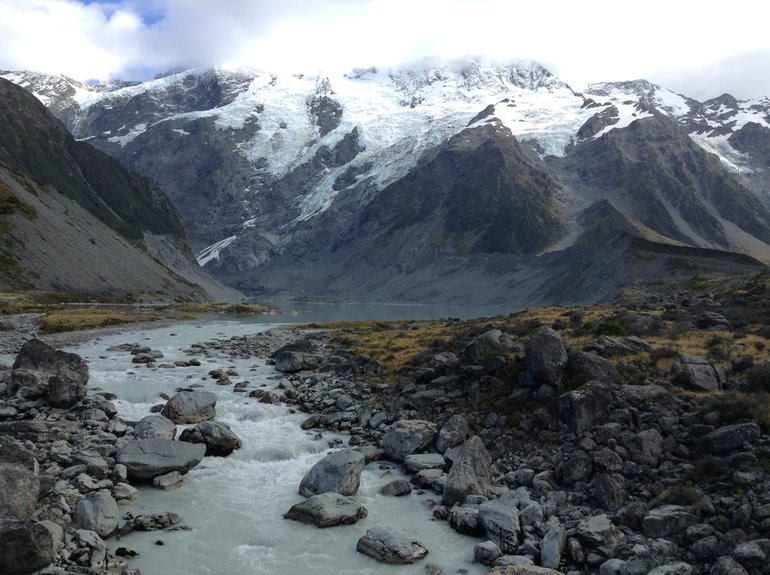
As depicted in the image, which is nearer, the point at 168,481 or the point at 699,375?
the point at 168,481

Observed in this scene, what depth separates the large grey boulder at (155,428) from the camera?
2392cm

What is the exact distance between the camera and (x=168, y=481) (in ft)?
68.7

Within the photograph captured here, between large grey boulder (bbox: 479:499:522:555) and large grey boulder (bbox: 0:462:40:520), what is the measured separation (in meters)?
13.4

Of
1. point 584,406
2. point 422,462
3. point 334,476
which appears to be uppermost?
point 584,406

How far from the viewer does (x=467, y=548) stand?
697 inches

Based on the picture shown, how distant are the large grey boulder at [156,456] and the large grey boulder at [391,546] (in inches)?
330

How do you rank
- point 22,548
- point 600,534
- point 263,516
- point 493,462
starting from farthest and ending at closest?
1. point 493,462
2. point 263,516
3. point 600,534
4. point 22,548

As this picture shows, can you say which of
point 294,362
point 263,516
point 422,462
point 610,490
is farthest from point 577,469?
point 294,362

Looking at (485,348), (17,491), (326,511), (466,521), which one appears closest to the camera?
(17,491)

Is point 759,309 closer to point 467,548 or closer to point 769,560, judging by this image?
point 769,560

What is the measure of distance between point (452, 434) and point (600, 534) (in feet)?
29.7

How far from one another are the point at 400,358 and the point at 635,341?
55.4 ft

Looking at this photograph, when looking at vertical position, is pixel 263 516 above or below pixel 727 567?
below

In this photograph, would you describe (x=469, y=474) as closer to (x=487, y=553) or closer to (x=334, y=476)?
(x=487, y=553)
